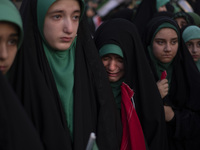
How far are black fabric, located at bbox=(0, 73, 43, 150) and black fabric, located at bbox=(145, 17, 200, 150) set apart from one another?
168cm

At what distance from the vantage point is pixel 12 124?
4.50ft

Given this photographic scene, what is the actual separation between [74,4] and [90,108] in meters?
0.74

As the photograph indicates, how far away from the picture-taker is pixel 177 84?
9.45 feet

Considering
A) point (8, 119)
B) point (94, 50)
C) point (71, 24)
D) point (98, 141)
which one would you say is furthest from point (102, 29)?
point (8, 119)

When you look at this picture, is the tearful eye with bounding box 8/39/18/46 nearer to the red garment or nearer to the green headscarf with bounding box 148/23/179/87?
the red garment

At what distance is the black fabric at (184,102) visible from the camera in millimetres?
2770

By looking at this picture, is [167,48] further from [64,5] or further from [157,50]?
[64,5]

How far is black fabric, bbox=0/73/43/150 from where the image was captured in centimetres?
135

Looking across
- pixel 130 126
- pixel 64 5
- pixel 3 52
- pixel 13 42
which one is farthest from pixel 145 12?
pixel 3 52

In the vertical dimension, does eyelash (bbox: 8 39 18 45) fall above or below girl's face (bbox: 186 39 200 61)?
above

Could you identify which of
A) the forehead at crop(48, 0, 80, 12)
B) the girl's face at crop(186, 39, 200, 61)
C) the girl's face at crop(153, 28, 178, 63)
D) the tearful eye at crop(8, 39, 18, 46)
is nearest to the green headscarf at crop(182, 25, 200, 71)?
the girl's face at crop(186, 39, 200, 61)

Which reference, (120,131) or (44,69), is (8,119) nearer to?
(44,69)

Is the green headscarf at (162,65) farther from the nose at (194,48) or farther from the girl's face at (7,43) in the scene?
the girl's face at (7,43)

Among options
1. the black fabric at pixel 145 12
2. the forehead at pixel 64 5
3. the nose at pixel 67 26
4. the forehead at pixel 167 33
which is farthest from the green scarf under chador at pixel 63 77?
the black fabric at pixel 145 12
